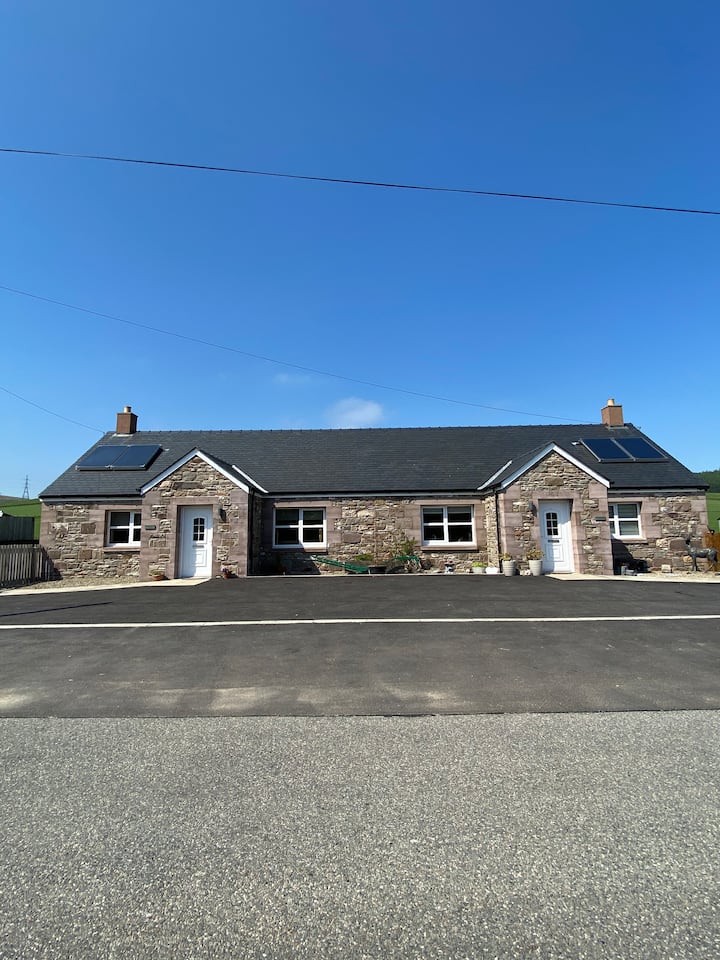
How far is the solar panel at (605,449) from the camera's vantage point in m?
21.8

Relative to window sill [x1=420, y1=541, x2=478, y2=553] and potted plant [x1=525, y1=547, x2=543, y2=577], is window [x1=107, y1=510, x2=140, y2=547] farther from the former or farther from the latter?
potted plant [x1=525, y1=547, x2=543, y2=577]

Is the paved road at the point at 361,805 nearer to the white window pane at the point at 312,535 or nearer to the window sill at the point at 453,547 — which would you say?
the window sill at the point at 453,547

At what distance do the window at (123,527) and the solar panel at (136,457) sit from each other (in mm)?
2253

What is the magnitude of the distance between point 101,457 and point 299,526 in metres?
9.71

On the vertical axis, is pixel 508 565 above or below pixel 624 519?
below

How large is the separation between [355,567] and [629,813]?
54.7 feet

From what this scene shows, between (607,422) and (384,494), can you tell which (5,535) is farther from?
(607,422)

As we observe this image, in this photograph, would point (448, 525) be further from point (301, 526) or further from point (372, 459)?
point (301, 526)

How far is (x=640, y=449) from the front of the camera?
878 inches

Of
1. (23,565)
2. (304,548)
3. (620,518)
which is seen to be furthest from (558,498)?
(23,565)

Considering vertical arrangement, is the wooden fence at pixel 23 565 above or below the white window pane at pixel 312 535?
below

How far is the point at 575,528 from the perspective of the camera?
1845 centimetres

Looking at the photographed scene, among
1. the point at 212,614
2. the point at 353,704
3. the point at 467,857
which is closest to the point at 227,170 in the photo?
the point at 212,614

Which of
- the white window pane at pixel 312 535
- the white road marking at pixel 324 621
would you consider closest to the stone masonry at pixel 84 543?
the white window pane at pixel 312 535
